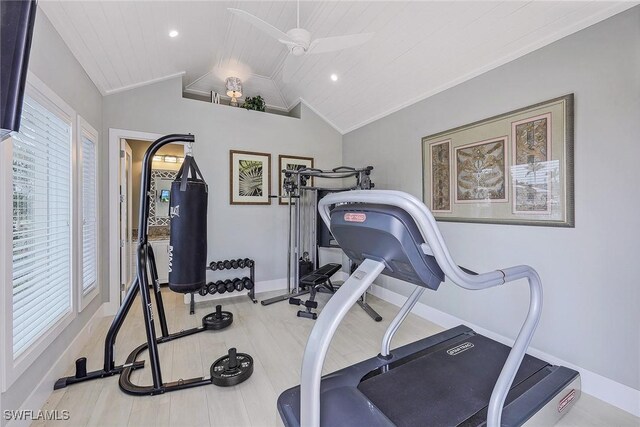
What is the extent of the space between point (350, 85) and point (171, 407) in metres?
3.85

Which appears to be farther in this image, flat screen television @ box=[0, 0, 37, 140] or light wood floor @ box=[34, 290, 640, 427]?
light wood floor @ box=[34, 290, 640, 427]

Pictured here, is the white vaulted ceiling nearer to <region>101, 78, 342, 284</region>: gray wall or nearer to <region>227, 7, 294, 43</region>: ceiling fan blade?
<region>101, 78, 342, 284</region>: gray wall

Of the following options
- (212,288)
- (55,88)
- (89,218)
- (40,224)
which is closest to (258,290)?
(212,288)

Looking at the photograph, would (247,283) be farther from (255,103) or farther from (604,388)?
(604,388)

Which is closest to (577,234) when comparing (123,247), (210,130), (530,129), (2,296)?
(530,129)

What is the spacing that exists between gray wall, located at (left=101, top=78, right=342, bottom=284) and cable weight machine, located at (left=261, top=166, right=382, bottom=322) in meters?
0.35

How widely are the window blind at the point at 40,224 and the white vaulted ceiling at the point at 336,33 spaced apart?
885mm

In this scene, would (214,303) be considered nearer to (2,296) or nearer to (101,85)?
(2,296)

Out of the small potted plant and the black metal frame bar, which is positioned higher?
the small potted plant

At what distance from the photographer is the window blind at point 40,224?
160 cm

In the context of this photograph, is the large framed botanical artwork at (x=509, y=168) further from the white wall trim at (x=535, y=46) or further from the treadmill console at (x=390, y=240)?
the treadmill console at (x=390, y=240)

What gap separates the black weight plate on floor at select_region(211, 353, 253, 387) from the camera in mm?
1937

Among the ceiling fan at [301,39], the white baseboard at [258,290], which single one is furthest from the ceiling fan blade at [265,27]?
the white baseboard at [258,290]

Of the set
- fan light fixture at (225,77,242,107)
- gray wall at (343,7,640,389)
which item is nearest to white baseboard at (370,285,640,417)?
gray wall at (343,7,640,389)
